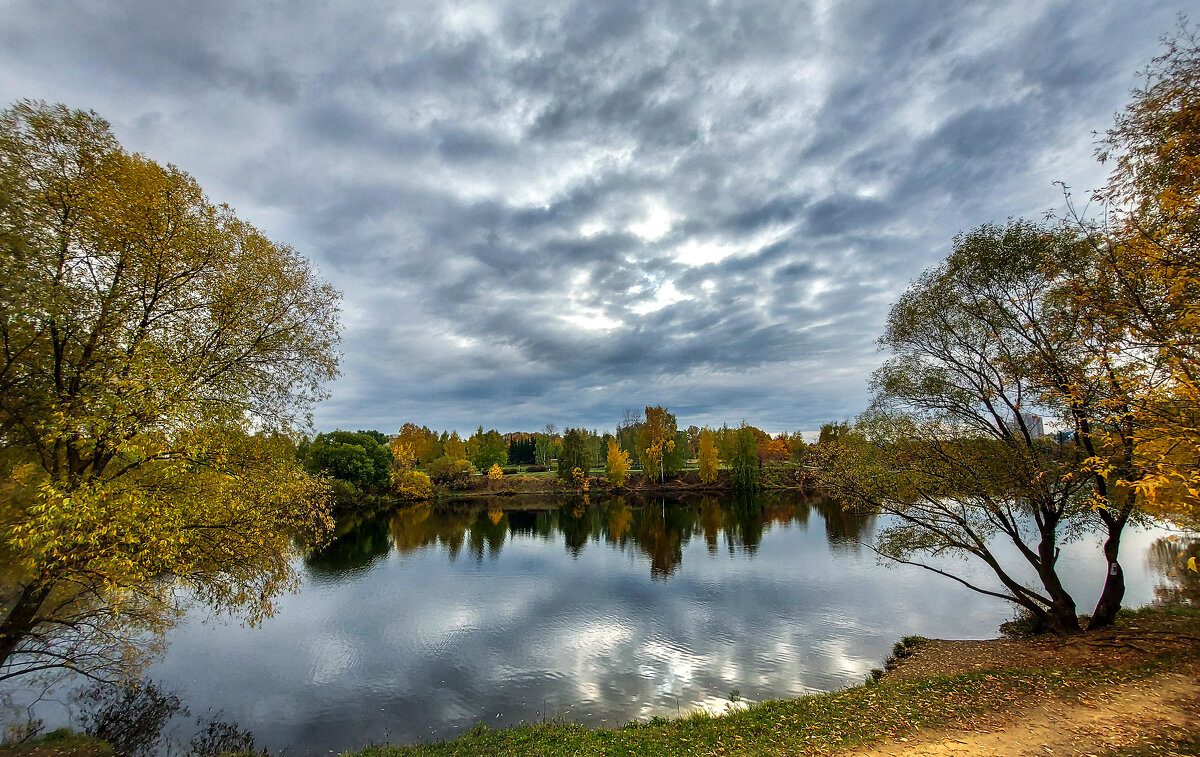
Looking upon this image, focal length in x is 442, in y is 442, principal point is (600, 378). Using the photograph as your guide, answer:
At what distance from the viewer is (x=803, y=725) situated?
11.4m

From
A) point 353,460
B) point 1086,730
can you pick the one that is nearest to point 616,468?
point 353,460

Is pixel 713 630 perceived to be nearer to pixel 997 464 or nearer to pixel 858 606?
pixel 858 606

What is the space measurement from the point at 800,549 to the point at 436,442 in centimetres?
11412

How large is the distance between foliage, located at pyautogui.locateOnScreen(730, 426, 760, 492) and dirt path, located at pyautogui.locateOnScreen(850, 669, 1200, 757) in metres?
85.7

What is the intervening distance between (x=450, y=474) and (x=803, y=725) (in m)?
97.7

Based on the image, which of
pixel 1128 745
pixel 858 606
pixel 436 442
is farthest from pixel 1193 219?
pixel 436 442

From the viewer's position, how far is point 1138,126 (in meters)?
10.0

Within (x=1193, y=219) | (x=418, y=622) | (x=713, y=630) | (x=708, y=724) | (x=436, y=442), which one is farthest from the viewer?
(x=436, y=442)

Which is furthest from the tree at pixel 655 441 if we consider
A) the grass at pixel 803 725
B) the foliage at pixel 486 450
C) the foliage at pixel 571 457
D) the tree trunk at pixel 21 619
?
the tree trunk at pixel 21 619

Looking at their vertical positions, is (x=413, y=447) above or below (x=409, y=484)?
above

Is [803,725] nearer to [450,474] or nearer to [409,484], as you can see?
[409,484]

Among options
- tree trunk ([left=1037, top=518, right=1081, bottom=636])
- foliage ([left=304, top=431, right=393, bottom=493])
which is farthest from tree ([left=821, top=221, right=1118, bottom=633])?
foliage ([left=304, top=431, right=393, bottom=493])

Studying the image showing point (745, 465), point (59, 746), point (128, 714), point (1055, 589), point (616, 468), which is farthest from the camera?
point (616, 468)

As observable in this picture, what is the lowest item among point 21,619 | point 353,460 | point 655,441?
point 21,619
